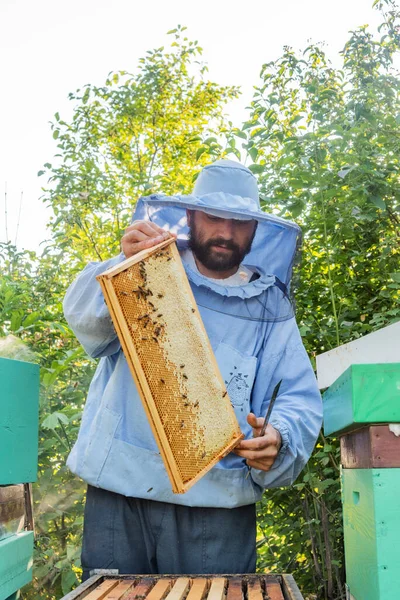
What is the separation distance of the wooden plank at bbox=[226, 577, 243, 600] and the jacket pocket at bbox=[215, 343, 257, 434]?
0.44 m

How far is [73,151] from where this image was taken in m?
5.78

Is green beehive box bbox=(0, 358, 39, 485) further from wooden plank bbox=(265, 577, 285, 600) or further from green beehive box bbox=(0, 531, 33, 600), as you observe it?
wooden plank bbox=(265, 577, 285, 600)

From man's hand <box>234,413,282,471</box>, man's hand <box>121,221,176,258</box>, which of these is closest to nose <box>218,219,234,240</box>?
man's hand <box>121,221,176,258</box>

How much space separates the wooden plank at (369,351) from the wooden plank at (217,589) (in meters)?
0.68

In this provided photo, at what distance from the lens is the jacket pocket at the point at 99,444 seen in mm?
1979

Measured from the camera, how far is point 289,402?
1997mm

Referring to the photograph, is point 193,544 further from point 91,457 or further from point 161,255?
point 161,255

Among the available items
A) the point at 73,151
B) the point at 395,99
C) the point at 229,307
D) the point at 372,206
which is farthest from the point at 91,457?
the point at 73,151

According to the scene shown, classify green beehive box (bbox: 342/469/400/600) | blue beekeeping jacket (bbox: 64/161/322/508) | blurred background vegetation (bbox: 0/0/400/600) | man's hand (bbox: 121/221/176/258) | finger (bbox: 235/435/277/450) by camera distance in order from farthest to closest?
blurred background vegetation (bbox: 0/0/400/600)
blue beekeeping jacket (bbox: 64/161/322/508)
man's hand (bbox: 121/221/176/258)
finger (bbox: 235/435/277/450)
green beehive box (bbox: 342/469/400/600)

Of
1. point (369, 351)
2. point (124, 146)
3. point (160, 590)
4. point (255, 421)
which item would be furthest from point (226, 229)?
point (124, 146)

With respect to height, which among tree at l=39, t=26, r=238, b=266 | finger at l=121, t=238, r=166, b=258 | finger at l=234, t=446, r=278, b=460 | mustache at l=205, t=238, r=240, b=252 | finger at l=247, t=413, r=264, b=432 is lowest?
finger at l=234, t=446, r=278, b=460

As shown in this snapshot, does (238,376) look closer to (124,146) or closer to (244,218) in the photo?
(244,218)

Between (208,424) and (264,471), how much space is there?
0.88ft

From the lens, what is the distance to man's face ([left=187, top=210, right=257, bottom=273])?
210 centimetres
